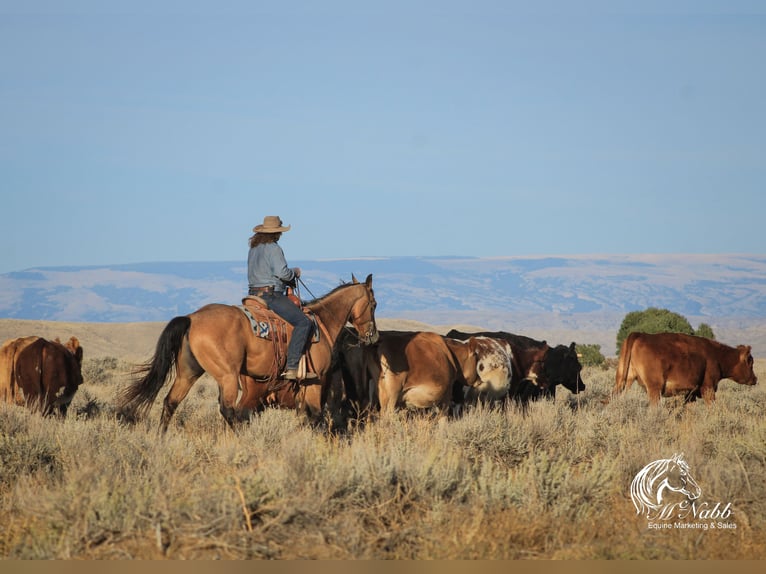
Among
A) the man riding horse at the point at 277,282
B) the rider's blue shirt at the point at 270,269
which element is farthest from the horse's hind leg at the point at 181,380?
the rider's blue shirt at the point at 270,269

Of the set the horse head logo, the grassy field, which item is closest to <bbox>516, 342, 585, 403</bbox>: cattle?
the grassy field

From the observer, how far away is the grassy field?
720 cm

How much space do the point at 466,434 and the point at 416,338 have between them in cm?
239

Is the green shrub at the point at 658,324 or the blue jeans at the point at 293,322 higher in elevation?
the blue jeans at the point at 293,322

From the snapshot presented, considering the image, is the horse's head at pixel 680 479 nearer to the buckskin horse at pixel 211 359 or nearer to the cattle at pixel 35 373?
the buckskin horse at pixel 211 359

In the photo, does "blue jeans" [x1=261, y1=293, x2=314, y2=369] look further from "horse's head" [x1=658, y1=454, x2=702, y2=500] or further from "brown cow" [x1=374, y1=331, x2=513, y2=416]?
"horse's head" [x1=658, y1=454, x2=702, y2=500]

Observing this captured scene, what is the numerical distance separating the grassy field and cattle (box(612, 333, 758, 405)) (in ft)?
11.5

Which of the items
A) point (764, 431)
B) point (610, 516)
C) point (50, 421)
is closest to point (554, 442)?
point (764, 431)

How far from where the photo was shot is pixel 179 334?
11.5 m

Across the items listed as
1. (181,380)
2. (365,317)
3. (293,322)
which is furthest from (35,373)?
(365,317)

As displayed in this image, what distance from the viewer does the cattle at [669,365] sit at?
14.6 m

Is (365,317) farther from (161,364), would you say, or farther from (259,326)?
(161,364)

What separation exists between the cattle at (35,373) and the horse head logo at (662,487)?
300 inches

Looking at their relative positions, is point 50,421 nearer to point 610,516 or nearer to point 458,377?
point 458,377
